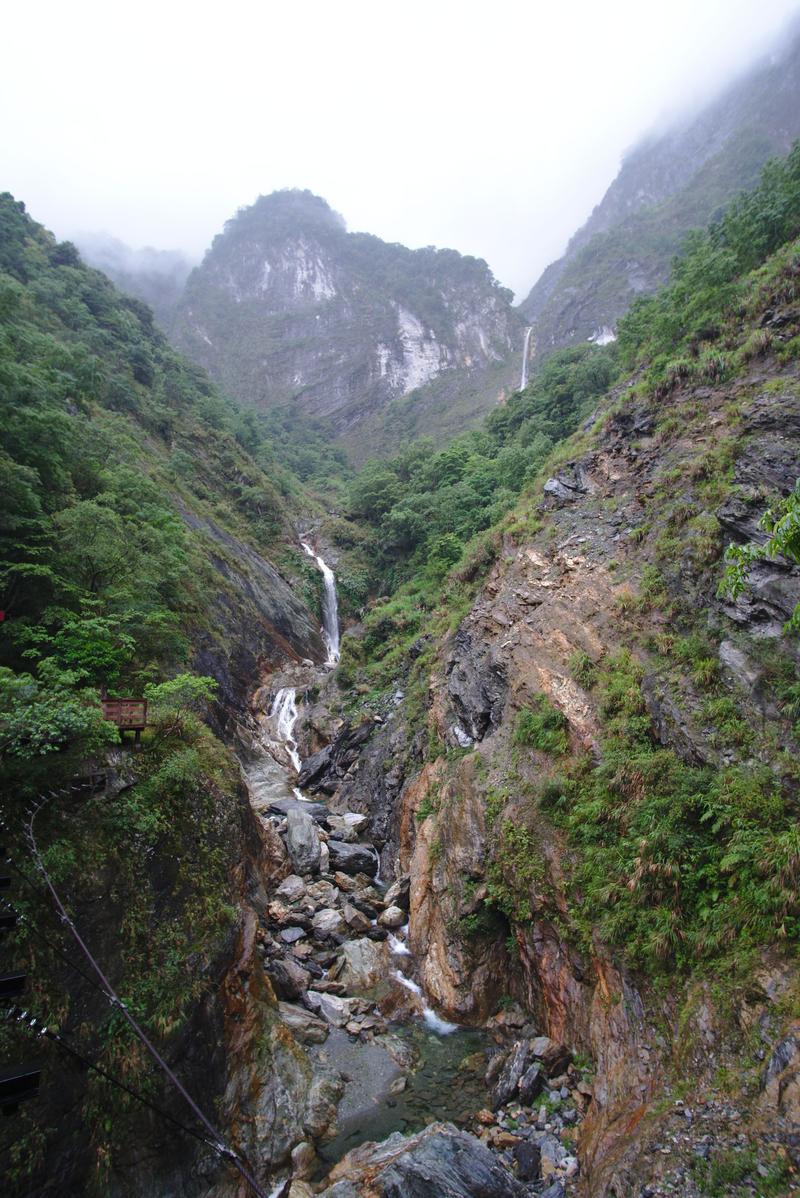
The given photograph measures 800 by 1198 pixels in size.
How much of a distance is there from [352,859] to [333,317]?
96401 mm

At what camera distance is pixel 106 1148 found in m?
5.96

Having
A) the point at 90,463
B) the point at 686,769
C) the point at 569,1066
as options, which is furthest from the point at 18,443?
the point at 569,1066

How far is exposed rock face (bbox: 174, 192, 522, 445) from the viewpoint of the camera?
275 feet

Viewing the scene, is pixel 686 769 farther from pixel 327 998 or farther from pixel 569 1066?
pixel 327 998

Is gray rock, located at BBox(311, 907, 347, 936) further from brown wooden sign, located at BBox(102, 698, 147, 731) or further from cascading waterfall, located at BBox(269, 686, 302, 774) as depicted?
cascading waterfall, located at BBox(269, 686, 302, 774)

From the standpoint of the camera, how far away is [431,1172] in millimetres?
6301

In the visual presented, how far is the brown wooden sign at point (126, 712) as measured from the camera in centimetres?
870

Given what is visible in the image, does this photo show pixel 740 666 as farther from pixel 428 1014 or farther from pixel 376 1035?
pixel 376 1035

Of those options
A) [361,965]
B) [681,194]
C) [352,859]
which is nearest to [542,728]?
[361,965]

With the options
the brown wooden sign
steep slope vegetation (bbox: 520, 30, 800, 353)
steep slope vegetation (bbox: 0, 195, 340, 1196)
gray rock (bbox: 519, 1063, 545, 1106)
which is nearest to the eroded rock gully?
gray rock (bbox: 519, 1063, 545, 1106)

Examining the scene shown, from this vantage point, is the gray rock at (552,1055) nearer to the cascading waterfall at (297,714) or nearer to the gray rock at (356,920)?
the cascading waterfall at (297,714)

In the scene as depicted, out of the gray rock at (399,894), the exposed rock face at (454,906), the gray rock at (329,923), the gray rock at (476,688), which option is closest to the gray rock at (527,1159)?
the exposed rock face at (454,906)

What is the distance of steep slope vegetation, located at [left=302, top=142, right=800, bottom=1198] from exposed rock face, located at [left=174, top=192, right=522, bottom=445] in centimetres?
6776

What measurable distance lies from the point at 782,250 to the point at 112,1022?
22043mm
